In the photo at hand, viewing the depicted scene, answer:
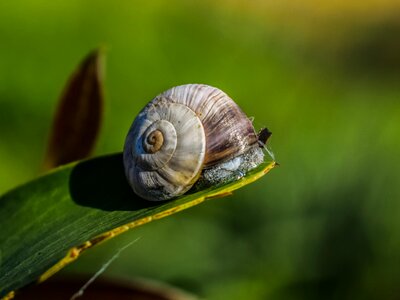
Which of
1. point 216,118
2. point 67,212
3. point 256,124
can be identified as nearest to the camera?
point 67,212

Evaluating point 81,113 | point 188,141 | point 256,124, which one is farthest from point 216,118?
point 256,124

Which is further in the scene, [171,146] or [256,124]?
[256,124]

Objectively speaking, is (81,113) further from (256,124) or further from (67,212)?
(256,124)

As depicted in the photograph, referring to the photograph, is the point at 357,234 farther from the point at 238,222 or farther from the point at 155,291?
the point at 155,291

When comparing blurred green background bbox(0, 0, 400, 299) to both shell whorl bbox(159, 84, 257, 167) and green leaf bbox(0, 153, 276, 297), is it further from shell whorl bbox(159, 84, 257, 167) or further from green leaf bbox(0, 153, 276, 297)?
green leaf bbox(0, 153, 276, 297)

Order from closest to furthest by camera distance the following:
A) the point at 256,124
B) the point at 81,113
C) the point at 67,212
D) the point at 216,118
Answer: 1. the point at 67,212
2. the point at 216,118
3. the point at 81,113
4. the point at 256,124

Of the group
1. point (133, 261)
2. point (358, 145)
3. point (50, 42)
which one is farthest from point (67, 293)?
point (50, 42)

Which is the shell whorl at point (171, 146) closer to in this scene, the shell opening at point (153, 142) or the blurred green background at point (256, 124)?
the shell opening at point (153, 142)

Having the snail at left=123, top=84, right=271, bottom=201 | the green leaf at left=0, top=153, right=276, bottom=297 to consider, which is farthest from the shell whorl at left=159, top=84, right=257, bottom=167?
the green leaf at left=0, top=153, right=276, bottom=297

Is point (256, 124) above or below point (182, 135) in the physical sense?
below
